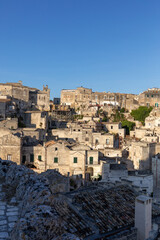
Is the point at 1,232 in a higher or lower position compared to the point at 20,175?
lower

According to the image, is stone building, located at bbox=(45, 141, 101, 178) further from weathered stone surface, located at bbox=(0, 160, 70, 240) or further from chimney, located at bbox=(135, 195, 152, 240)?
weathered stone surface, located at bbox=(0, 160, 70, 240)

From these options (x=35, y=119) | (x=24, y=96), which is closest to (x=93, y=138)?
(x=35, y=119)

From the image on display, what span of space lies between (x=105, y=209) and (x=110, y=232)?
177cm

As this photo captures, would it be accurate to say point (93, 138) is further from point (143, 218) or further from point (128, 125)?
point (143, 218)

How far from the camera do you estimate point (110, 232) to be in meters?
9.92

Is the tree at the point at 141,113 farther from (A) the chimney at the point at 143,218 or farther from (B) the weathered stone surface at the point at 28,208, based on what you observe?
(B) the weathered stone surface at the point at 28,208

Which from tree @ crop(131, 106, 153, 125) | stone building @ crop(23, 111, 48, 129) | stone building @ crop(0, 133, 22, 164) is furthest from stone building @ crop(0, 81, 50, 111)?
tree @ crop(131, 106, 153, 125)

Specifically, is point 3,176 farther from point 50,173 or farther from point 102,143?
point 102,143

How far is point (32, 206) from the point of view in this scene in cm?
410

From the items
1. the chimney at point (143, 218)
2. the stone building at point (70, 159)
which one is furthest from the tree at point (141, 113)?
the chimney at point (143, 218)

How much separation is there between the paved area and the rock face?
0.51 ft

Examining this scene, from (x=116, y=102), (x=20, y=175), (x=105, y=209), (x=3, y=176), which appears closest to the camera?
(x=20, y=175)

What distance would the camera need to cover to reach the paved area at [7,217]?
13.3 ft

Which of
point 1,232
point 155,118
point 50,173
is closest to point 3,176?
point 1,232
